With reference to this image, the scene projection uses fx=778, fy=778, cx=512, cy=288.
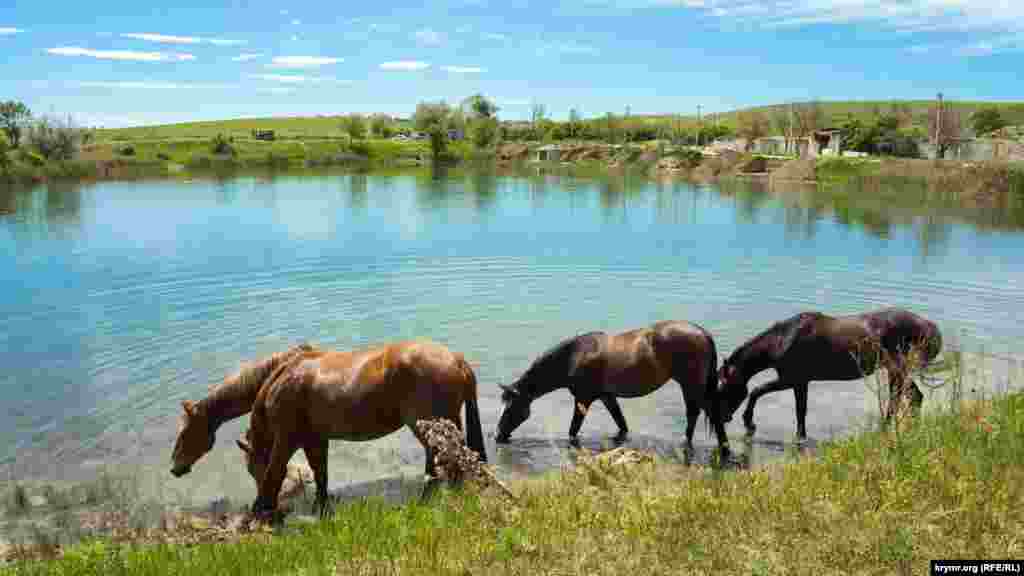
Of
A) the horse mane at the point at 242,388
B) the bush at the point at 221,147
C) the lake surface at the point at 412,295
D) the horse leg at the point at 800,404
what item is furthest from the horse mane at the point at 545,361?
the bush at the point at 221,147

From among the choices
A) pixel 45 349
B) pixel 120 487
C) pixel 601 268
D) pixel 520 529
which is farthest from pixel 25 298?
pixel 520 529

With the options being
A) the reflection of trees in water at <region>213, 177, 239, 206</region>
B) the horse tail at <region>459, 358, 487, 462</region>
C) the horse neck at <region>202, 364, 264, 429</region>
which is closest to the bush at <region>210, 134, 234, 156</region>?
the reflection of trees in water at <region>213, 177, 239, 206</region>

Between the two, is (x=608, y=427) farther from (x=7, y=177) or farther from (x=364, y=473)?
(x=7, y=177)

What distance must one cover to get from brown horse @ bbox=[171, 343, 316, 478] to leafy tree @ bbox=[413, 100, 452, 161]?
4950 inches

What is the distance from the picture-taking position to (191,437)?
29.8 ft

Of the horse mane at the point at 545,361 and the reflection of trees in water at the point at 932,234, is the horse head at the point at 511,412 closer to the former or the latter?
the horse mane at the point at 545,361

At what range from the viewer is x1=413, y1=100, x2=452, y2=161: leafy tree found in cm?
13925

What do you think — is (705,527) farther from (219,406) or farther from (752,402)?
(752,402)

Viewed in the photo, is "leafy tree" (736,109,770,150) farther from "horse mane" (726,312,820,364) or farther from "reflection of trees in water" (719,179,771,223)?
"horse mane" (726,312,820,364)

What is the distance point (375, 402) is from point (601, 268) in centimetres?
1846

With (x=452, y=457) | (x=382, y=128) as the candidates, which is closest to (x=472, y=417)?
(x=452, y=457)

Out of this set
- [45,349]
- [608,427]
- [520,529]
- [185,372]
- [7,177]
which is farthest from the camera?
[7,177]

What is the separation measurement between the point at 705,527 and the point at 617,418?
225 inches

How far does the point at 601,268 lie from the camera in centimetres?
2595
